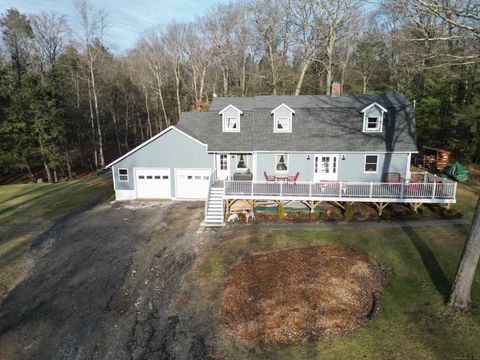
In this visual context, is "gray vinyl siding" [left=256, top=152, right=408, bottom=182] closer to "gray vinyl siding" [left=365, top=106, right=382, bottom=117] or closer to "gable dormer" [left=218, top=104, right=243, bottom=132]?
"gray vinyl siding" [left=365, top=106, right=382, bottom=117]

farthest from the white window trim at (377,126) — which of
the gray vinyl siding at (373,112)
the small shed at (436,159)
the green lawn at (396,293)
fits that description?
the small shed at (436,159)

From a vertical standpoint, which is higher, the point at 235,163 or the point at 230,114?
the point at 230,114

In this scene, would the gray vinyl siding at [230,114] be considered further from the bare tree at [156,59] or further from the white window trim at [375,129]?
the bare tree at [156,59]

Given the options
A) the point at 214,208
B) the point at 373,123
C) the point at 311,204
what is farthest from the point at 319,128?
the point at 214,208

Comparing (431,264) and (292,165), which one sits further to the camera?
→ (292,165)

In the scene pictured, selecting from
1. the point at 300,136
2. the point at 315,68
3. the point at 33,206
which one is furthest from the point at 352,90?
the point at 33,206

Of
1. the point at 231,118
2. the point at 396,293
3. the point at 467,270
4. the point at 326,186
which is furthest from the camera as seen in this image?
the point at 231,118

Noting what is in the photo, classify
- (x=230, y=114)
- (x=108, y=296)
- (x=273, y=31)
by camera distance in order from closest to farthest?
(x=108, y=296) → (x=230, y=114) → (x=273, y=31)

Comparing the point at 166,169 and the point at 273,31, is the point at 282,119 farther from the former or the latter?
the point at 273,31


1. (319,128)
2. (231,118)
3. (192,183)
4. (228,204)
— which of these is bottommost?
(228,204)
